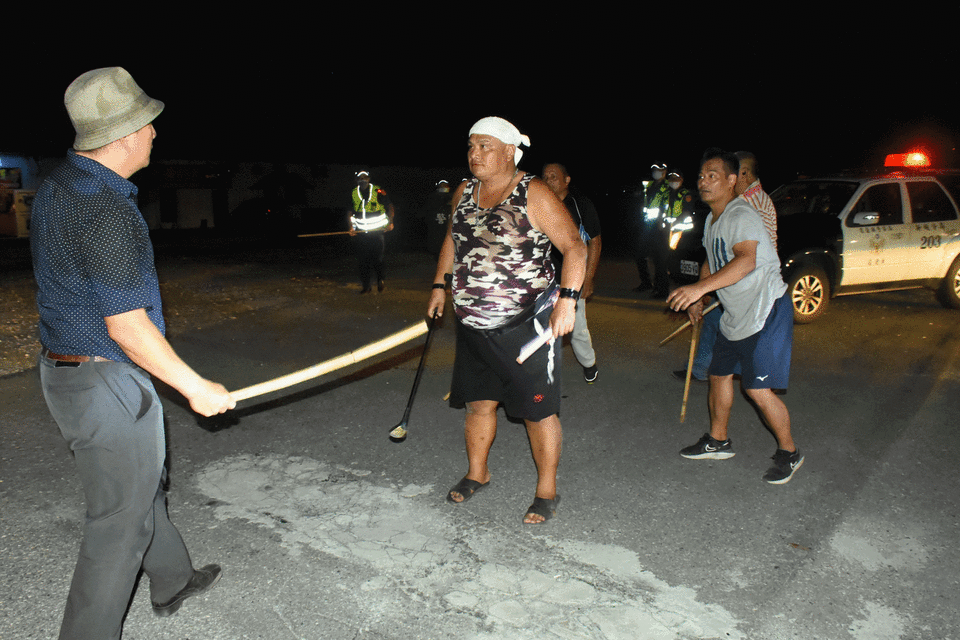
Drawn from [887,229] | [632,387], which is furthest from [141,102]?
[887,229]

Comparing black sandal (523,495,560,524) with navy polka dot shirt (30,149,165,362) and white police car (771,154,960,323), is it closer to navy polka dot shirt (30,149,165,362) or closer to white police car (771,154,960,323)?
navy polka dot shirt (30,149,165,362)

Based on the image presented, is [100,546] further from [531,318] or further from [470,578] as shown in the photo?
[531,318]

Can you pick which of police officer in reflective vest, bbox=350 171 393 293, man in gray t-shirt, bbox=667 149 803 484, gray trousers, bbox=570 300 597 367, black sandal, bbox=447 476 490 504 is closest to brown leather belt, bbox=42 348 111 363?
black sandal, bbox=447 476 490 504

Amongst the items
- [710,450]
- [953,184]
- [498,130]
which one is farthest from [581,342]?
[953,184]

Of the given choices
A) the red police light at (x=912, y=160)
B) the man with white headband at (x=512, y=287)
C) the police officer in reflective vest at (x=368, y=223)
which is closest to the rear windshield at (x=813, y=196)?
the red police light at (x=912, y=160)

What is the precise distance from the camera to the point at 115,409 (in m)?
2.34

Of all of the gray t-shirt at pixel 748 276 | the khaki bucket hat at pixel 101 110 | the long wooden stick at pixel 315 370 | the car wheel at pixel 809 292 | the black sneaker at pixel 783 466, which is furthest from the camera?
the car wheel at pixel 809 292

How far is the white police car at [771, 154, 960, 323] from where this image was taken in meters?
8.91

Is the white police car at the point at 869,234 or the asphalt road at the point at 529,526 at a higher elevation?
the white police car at the point at 869,234

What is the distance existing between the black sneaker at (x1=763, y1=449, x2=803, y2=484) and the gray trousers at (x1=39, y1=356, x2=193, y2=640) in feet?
11.0

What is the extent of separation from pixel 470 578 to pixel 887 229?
8.49m

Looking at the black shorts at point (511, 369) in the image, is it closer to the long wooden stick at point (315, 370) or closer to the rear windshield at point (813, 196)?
the long wooden stick at point (315, 370)

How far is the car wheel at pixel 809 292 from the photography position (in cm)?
878

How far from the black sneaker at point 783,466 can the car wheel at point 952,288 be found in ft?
24.2
